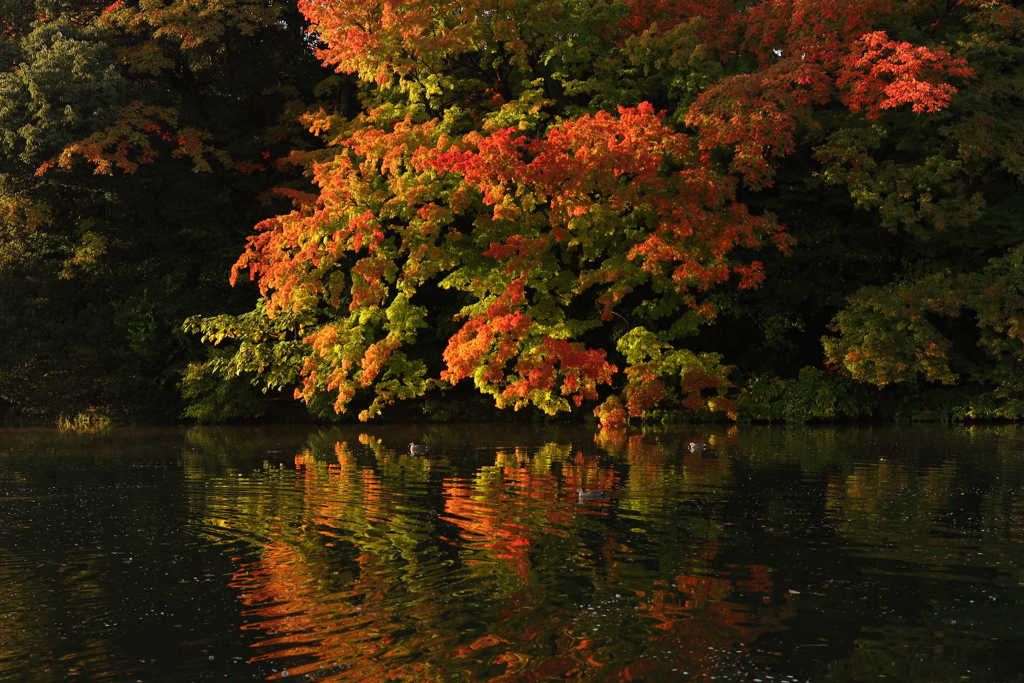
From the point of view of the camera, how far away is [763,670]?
27.2 feet

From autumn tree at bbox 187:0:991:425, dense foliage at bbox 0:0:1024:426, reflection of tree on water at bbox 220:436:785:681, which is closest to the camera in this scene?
reflection of tree on water at bbox 220:436:785:681

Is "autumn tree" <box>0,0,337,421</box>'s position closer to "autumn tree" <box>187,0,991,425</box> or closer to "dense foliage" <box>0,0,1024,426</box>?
"dense foliage" <box>0,0,1024,426</box>

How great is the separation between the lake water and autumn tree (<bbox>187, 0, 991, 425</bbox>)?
775 centimetres

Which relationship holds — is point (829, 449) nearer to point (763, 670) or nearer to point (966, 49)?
point (966, 49)

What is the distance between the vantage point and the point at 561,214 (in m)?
26.9

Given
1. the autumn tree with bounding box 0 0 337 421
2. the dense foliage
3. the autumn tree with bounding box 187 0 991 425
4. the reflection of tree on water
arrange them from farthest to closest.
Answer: the autumn tree with bounding box 0 0 337 421
the dense foliage
the autumn tree with bounding box 187 0 991 425
the reflection of tree on water

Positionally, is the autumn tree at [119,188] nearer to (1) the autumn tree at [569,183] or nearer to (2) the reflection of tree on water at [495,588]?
(1) the autumn tree at [569,183]

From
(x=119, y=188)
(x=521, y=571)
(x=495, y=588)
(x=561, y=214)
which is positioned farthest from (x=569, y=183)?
(x=495, y=588)

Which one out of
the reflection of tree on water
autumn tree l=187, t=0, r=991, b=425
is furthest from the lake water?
autumn tree l=187, t=0, r=991, b=425

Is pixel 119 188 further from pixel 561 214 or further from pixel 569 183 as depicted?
pixel 569 183

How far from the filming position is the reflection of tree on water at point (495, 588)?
28.2 ft

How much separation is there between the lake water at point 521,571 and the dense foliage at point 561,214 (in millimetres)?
7997

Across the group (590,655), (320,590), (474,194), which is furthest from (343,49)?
(590,655)

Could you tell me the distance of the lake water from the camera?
28.2 ft
